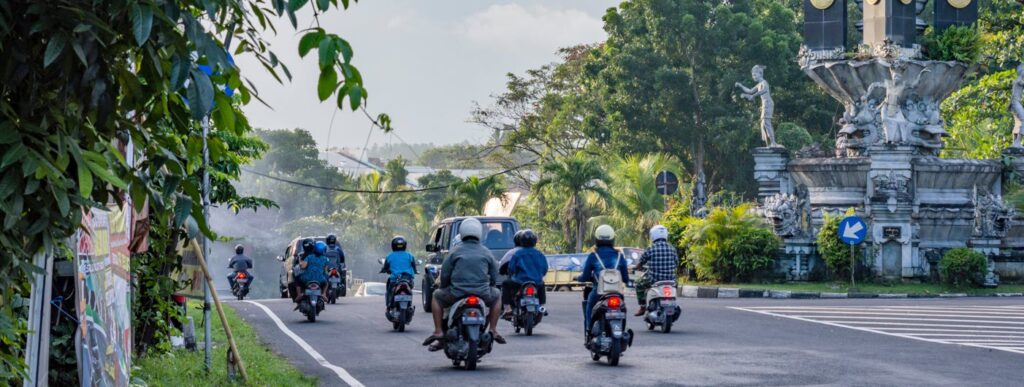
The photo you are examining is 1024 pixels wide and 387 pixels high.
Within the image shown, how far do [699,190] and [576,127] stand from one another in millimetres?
21498

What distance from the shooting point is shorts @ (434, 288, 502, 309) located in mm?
15055

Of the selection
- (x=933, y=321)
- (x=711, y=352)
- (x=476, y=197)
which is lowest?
(x=711, y=352)

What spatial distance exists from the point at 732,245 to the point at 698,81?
23.7 meters

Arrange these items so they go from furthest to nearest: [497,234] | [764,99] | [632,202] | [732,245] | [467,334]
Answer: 1. [632,202]
2. [764,99]
3. [732,245]
4. [497,234]
5. [467,334]

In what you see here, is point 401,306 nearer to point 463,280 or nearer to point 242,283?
point 463,280

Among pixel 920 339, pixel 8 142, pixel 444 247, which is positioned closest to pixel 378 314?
pixel 444 247

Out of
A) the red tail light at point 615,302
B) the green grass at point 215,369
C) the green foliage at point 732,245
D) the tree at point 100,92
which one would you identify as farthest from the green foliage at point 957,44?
the tree at point 100,92

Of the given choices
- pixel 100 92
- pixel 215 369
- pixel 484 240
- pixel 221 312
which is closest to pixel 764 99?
pixel 484 240

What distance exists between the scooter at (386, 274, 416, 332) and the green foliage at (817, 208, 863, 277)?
1487cm

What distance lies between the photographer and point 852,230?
30.8 meters

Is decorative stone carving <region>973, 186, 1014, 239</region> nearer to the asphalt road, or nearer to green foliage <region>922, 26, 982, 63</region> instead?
green foliage <region>922, 26, 982, 63</region>

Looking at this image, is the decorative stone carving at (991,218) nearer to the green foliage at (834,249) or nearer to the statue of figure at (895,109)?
the statue of figure at (895,109)

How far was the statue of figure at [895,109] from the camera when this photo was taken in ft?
115

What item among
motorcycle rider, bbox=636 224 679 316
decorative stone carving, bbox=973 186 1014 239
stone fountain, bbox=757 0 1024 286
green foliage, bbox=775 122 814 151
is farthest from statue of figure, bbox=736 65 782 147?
motorcycle rider, bbox=636 224 679 316
